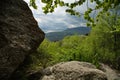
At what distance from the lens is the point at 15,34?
11328mm

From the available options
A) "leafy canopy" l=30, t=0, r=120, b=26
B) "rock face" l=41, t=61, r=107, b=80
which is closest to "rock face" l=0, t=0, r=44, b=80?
"rock face" l=41, t=61, r=107, b=80

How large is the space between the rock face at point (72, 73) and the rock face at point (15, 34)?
1405 mm

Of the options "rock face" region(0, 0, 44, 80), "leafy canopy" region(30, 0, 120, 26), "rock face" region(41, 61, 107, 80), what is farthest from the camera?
"rock face" region(41, 61, 107, 80)

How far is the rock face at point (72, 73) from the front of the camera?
11.8 meters

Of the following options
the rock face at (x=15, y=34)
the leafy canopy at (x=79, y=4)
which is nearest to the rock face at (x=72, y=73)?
the rock face at (x=15, y=34)

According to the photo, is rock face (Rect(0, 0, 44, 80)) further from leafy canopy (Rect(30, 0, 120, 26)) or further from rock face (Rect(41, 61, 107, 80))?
leafy canopy (Rect(30, 0, 120, 26))

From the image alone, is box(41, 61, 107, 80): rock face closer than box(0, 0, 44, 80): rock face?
No

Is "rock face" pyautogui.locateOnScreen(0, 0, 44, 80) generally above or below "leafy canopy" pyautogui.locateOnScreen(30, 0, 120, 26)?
below

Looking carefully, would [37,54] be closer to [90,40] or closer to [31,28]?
[31,28]

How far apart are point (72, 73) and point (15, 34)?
9.75 ft

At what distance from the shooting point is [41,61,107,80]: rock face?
38.8ft

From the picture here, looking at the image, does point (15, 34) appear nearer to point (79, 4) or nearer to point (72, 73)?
point (72, 73)

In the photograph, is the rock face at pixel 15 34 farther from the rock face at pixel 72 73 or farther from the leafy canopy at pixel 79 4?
the leafy canopy at pixel 79 4

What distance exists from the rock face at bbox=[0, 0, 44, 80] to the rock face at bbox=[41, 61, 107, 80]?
140 centimetres
